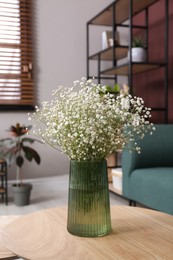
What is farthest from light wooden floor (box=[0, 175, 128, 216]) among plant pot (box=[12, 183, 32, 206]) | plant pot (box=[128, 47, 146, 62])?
plant pot (box=[128, 47, 146, 62])

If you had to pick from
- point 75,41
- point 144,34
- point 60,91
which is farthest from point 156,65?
point 60,91

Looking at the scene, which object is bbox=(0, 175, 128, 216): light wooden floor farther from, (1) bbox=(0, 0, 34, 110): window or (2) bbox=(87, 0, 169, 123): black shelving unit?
(2) bbox=(87, 0, 169, 123): black shelving unit

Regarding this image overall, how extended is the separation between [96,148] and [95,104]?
0.46 feet

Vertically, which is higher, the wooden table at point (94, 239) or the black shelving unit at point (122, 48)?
the black shelving unit at point (122, 48)

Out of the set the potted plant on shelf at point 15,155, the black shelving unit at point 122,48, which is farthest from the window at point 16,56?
the black shelving unit at point 122,48

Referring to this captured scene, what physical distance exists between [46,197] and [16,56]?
4.97 feet

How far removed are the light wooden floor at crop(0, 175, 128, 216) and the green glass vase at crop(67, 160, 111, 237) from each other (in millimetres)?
A: 1670

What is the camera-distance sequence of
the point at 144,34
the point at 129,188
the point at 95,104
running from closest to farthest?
the point at 95,104, the point at 129,188, the point at 144,34

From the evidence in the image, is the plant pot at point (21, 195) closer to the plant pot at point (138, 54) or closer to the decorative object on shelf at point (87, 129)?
the plant pot at point (138, 54)

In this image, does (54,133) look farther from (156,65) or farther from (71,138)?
(156,65)

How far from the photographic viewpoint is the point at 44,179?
11.4ft

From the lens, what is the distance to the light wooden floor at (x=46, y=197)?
269 cm

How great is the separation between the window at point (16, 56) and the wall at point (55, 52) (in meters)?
0.09

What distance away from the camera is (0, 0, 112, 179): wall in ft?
11.3
